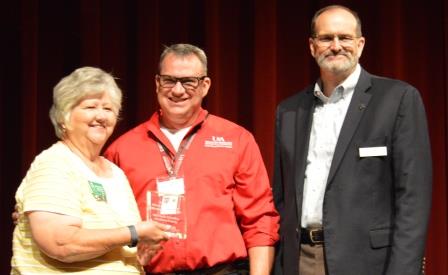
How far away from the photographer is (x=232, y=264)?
2553 mm

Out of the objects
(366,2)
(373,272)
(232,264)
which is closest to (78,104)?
(232,264)

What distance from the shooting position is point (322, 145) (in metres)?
2.48

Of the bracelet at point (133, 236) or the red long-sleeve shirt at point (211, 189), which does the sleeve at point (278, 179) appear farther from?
the bracelet at point (133, 236)

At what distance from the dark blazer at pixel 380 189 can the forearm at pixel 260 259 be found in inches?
5.9

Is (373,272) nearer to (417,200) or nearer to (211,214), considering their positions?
(417,200)

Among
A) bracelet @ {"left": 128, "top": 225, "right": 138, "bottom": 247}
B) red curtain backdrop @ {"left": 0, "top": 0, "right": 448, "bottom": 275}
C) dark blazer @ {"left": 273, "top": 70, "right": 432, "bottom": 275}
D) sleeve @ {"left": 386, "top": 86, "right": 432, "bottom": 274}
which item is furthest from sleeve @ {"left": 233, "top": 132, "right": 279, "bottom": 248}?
red curtain backdrop @ {"left": 0, "top": 0, "right": 448, "bottom": 275}

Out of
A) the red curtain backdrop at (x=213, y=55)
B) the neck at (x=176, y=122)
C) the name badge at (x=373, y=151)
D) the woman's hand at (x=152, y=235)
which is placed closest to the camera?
the woman's hand at (x=152, y=235)

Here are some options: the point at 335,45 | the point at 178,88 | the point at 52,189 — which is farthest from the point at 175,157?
the point at 335,45

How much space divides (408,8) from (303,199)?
1742 millimetres

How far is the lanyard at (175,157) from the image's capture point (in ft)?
8.38

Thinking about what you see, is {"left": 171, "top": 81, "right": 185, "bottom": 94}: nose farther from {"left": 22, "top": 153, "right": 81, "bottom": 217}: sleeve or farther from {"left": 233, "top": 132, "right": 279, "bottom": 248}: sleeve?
{"left": 22, "top": 153, "right": 81, "bottom": 217}: sleeve

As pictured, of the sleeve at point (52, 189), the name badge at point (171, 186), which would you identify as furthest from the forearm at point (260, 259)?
the sleeve at point (52, 189)

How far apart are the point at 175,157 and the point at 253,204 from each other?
357 millimetres

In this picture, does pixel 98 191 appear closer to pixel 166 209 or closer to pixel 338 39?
pixel 166 209
